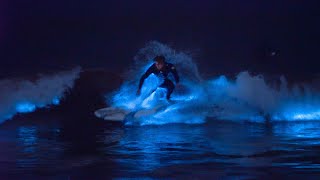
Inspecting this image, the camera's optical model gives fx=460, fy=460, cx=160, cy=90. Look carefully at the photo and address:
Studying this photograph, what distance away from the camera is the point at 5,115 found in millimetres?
13812

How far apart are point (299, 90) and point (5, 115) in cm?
927

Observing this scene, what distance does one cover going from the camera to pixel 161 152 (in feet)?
25.1

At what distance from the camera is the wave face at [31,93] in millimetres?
14220

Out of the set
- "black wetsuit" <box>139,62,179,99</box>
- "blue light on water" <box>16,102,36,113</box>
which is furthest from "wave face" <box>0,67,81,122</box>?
"black wetsuit" <box>139,62,179,99</box>

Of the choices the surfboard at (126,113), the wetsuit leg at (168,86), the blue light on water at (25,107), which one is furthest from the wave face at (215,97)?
the blue light on water at (25,107)

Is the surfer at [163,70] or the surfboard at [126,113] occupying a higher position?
the surfer at [163,70]

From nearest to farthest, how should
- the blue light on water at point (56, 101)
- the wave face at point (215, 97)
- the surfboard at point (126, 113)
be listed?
the surfboard at point (126, 113), the wave face at point (215, 97), the blue light on water at point (56, 101)

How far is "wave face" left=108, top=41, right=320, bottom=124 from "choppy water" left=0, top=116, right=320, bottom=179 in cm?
138

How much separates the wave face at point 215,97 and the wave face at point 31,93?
176 centimetres

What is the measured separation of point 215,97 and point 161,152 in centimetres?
705

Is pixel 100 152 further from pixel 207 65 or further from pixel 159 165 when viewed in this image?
pixel 207 65

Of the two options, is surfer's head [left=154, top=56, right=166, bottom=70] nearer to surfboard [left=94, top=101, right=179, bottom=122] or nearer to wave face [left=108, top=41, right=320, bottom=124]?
wave face [left=108, top=41, right=320, bottom=124]

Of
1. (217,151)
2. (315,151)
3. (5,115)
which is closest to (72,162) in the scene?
(217,151)

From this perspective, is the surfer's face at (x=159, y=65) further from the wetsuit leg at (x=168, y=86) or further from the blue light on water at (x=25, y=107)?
the blue light on water at (x=25, y=107)
